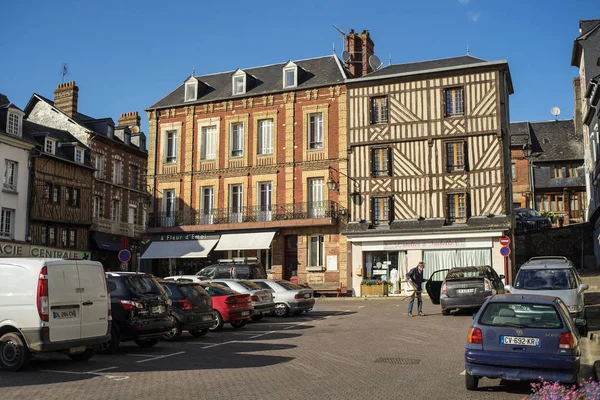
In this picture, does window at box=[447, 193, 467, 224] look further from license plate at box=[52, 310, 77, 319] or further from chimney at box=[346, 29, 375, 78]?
license plate at box=[52, 310, 77, 319]

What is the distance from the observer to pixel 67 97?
1604 inches

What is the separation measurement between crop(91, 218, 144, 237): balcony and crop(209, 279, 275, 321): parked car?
2313cm

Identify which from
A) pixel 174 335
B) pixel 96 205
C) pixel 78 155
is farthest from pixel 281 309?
pixel 96 205

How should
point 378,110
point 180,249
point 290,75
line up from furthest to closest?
point 180,249
point 290,75
point 378,110

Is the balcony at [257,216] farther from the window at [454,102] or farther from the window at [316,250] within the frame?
the window at [454,102]

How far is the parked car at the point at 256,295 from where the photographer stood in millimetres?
17781

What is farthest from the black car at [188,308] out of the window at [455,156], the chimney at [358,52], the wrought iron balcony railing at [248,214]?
the chimney at [358,52]

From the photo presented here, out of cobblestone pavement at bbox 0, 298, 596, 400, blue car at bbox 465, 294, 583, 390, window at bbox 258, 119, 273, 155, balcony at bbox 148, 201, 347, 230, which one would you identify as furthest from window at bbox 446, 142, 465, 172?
blue car at bbox 465, 294, 583, 390

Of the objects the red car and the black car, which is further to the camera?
the red car

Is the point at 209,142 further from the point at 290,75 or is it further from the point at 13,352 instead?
the point at 13,352

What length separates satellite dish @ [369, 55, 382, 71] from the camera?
3450 cm

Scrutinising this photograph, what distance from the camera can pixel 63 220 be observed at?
3550cm

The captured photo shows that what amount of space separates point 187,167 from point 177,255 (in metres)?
5.01

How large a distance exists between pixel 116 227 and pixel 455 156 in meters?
23.3
